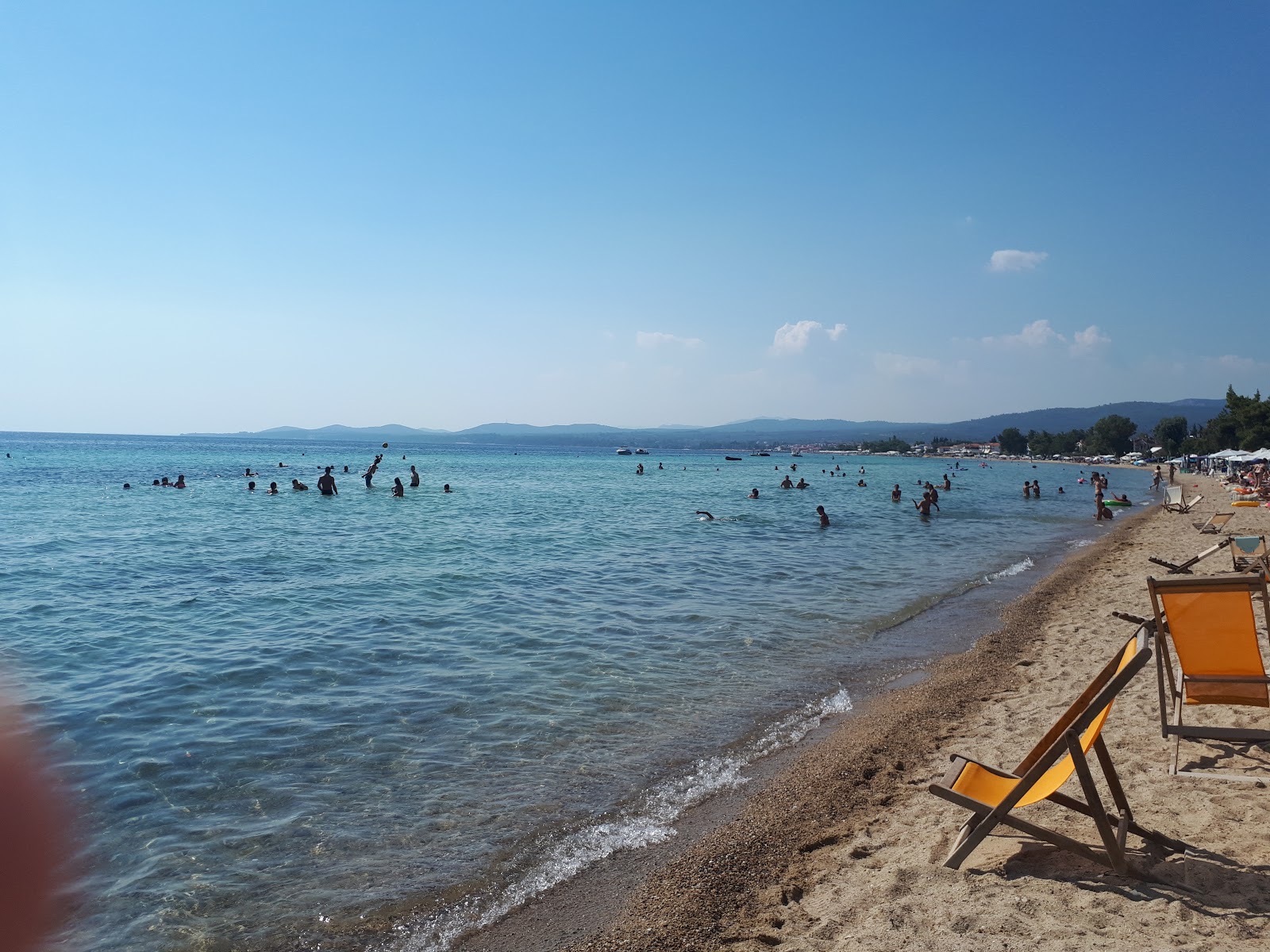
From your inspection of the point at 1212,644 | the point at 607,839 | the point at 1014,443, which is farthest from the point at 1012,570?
the point at 1014,443

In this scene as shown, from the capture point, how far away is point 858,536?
78.6 ft

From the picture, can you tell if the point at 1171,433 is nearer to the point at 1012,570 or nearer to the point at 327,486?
the point at 1012,570

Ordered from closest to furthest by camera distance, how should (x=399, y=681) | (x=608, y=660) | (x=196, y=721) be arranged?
(x=196, y=721) → (x=399, y=681) → (x=608, y=660)

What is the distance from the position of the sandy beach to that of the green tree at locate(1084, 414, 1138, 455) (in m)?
135

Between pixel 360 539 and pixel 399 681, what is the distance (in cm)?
1364

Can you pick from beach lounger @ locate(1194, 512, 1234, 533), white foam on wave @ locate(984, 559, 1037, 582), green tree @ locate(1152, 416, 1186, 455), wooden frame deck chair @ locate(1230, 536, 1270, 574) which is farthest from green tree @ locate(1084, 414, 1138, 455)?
wooden frame deck chair @ locate(1230, 536, 1270, 574)

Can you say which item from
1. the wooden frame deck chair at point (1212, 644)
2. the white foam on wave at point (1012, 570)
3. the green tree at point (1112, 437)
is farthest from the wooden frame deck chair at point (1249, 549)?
the green tree at point (1112, 437)

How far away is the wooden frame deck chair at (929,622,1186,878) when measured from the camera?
3.93m

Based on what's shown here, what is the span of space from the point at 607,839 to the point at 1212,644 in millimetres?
4701

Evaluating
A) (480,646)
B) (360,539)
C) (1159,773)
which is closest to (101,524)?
(360,539)

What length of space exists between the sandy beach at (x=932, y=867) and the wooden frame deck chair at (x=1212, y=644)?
0.57 m

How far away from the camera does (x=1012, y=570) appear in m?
17.8

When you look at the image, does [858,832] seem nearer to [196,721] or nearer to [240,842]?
[240,842]

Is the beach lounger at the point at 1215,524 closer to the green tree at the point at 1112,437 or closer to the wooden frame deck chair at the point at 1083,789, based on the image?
the wooden frame deck chair at the point at 1083,789
